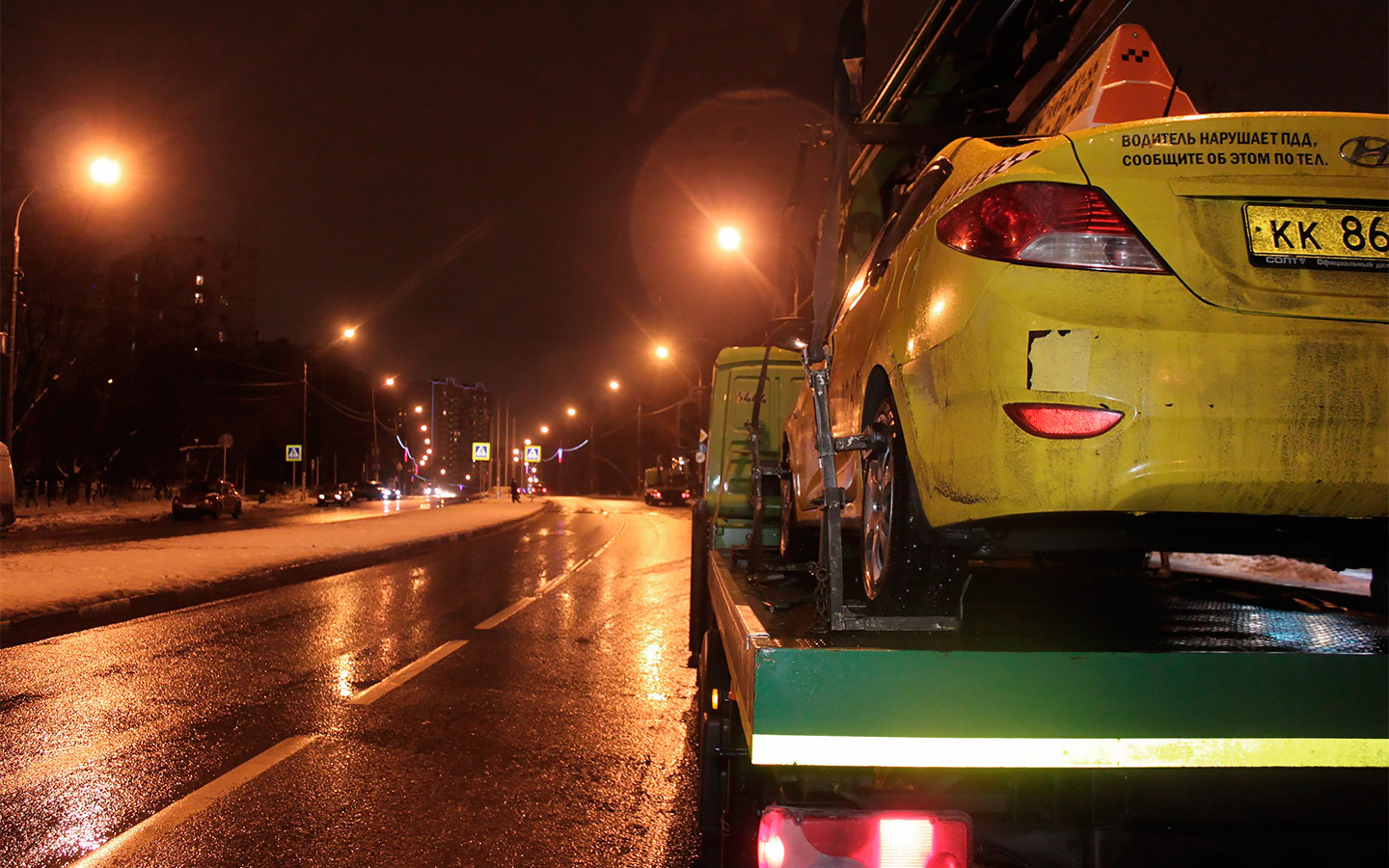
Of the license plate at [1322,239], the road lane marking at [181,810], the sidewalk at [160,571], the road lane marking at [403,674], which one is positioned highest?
the license plate at [1322,239]

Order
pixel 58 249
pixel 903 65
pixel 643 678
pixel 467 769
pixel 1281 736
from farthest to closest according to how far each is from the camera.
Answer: pixel 58 249 < pixel 643 678 < pixel 903 65 < pixel 467 769 < pixel 1281 736

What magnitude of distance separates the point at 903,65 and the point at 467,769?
532cm

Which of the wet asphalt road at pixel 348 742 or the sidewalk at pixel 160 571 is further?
the sidewalk at pixel 160 571

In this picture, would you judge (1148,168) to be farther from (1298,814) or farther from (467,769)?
(467,769)

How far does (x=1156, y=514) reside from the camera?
250cm

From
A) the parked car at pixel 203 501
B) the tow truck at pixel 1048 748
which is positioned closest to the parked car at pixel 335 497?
the parked car at pixel 203 501

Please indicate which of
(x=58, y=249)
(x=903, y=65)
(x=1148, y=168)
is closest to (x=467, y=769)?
(x=1148, y=168)

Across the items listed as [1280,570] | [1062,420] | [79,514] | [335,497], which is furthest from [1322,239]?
[335,497]

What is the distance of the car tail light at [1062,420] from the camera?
2305 millimetres

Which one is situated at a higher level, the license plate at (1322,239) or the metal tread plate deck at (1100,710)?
the license plate at (1322,239)

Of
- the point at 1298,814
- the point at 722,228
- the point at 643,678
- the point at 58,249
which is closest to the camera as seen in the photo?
the point at 1298,814

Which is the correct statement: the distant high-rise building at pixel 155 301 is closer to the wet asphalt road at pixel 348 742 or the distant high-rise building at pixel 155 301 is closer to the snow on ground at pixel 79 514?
the snow on ground at pixel 79 514

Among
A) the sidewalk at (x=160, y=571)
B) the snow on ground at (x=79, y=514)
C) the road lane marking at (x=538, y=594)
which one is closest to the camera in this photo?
the sidewalk at (x=160, y=571)

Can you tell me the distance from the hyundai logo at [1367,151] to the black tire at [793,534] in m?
3.63
